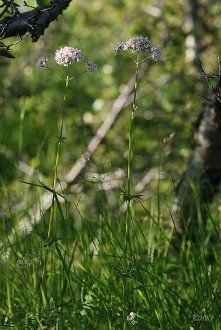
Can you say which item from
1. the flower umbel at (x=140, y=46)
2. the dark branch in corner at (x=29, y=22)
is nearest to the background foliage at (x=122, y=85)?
the dark branch in corner at (x=29, y=22)

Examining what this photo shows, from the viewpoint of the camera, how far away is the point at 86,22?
6.12m

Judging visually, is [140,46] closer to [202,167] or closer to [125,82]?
[202,167]

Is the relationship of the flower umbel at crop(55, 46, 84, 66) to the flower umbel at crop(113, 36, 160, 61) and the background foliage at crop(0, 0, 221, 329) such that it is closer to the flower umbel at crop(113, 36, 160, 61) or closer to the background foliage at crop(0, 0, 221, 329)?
the flower umbel at crop(113, 36, 160, 61)

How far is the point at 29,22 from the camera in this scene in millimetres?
2197

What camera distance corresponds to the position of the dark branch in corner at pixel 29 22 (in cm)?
214


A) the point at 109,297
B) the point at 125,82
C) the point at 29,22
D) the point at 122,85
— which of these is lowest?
the point at 109,297

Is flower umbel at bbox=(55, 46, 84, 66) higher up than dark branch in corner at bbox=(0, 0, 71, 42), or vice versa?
dark branch in corner at bbox=(0, 0, 71, 42)

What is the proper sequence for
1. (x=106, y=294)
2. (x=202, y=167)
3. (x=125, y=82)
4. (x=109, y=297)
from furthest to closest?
(x=125, y=82), (x=202, y=167), (x=106, y=294), (x=109, y=297)

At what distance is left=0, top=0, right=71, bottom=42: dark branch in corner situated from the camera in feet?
7.02

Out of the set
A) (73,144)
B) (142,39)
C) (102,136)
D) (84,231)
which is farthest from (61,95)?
(142,39)

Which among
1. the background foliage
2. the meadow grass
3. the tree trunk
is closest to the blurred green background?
the background foliage

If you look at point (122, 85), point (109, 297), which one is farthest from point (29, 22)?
point (122, 85)

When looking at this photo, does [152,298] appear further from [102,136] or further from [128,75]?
[128,75]

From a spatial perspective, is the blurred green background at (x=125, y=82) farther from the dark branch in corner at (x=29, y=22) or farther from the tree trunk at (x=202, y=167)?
the dark branch in corner at (x=29, y=22)
